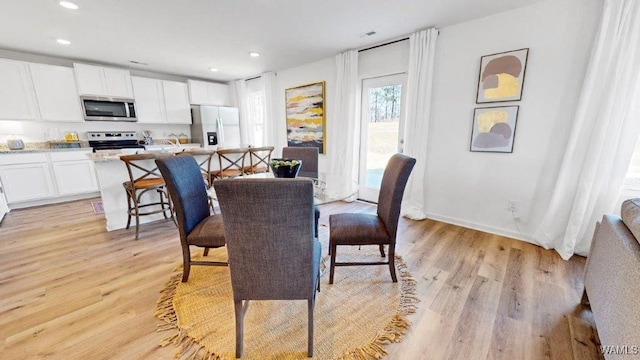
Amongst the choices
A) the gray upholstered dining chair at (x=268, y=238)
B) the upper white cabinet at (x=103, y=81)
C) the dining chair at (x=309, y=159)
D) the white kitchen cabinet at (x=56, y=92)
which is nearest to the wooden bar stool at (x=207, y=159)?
the dining chair at (x=309, y=159)

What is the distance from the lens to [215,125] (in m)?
5.41

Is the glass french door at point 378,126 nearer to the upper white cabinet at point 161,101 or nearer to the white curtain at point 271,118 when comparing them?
the white curtain at point 271,118

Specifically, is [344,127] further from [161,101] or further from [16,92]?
[16,92]

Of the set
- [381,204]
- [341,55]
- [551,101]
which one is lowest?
[381,204]

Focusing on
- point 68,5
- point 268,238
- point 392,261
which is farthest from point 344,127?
point 68,5

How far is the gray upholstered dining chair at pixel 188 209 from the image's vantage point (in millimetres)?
1676

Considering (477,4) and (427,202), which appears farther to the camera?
(427,202)

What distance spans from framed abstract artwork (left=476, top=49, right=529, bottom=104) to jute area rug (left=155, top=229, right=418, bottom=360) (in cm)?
209

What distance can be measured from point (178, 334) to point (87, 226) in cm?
268

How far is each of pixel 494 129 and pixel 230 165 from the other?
3.34 m

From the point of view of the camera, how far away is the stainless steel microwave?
4.17m

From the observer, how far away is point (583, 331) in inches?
55.2

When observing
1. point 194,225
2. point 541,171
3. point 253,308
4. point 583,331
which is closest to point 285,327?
point 253,308

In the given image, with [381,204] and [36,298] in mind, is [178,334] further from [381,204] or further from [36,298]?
[381,204]
